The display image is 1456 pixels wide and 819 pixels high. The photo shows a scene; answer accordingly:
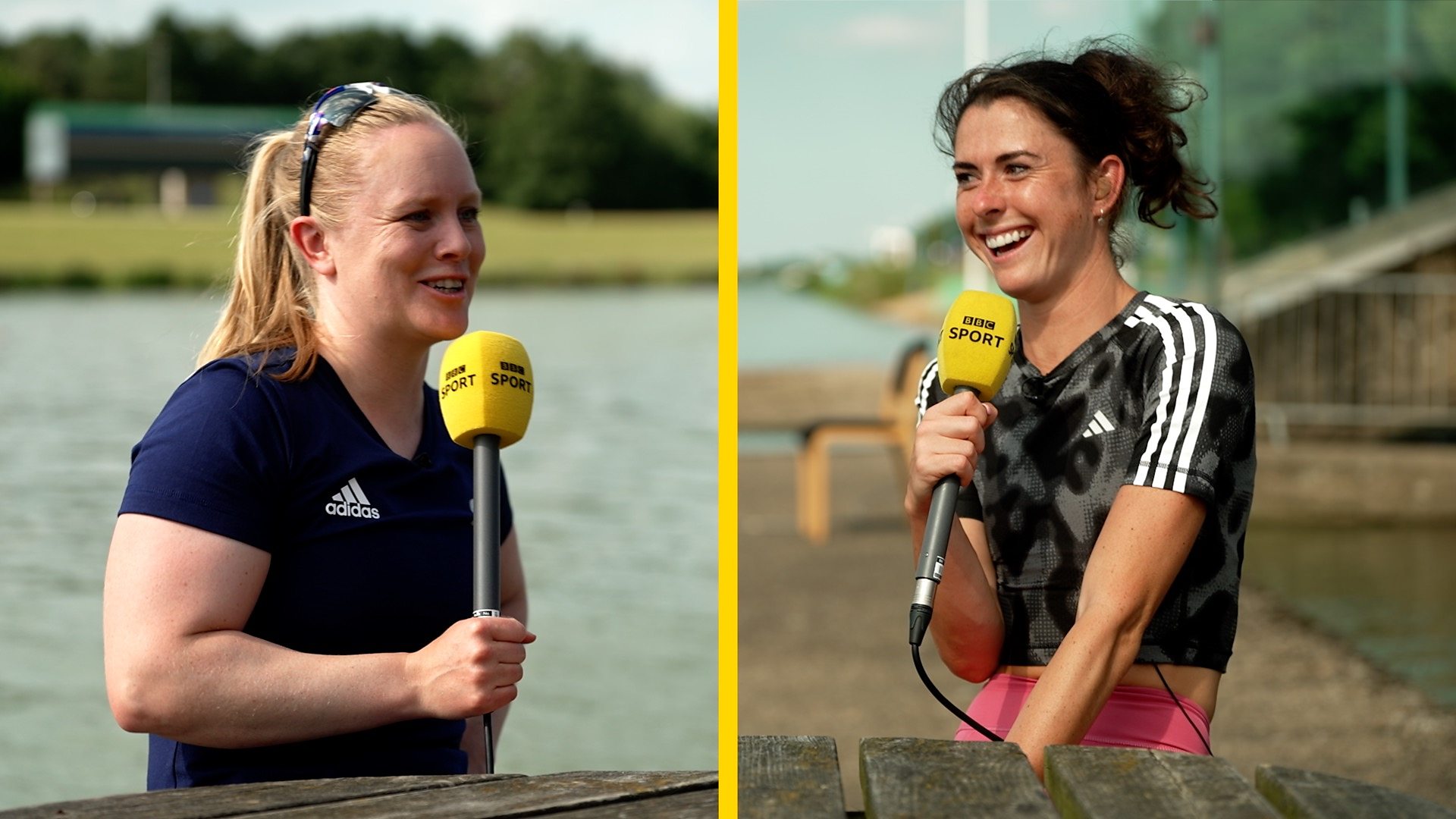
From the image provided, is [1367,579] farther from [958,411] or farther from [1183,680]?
[958,411]

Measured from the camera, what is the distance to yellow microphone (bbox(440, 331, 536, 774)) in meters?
1.59

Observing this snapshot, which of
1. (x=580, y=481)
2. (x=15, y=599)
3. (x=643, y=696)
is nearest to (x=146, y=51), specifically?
(x=580, y=481)

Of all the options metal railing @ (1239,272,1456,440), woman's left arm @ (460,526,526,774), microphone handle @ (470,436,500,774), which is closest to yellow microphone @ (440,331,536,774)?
microphone handle @ (470,436,500,774)

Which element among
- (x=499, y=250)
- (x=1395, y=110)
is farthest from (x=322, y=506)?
(x=499, y=250)

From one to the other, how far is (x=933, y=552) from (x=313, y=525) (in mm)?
721

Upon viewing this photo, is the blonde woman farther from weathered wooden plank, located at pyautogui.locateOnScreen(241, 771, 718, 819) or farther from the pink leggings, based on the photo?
the pink leggings

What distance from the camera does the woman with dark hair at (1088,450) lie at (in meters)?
1.69

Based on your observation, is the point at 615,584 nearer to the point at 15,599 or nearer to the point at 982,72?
the point at 15,599

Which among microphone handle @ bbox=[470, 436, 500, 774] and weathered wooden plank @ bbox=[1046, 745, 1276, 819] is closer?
weathered wooden plank @ bbox=[1046, 745, 1276, 819]

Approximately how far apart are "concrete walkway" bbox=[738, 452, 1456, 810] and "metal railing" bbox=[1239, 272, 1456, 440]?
11.5 feet

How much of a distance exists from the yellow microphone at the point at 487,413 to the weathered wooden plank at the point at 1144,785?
0.58 metres

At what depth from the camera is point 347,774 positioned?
183 cm

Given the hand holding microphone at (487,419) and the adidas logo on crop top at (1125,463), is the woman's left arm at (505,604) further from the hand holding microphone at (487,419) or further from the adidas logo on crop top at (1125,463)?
the adidas logo on crop top at (1125,463)

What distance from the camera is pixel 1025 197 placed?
1.78 meters
